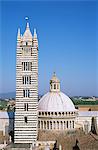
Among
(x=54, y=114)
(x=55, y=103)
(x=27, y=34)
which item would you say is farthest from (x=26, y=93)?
(x=27, y=34)

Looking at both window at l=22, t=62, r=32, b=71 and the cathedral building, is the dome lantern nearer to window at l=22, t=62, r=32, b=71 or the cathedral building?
the cathedral building

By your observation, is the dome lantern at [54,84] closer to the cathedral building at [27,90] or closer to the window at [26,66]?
the cathedral building at [27,90]

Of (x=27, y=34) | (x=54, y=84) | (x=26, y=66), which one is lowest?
(x=54, y=84)

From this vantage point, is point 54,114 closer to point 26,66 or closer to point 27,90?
point 27,90

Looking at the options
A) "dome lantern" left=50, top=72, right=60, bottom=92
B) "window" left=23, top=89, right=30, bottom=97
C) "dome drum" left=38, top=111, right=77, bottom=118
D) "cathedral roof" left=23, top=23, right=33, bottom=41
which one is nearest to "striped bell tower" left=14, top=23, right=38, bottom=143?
"window" left=23, top=89, right=30, bottom=97

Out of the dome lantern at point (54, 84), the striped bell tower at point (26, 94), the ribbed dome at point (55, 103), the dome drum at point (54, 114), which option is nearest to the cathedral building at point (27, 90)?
the striped bell tower at point (26, 94)

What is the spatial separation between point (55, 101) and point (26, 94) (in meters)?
4.27

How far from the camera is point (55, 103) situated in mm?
37844

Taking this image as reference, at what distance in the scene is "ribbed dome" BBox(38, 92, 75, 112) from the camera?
124 feet

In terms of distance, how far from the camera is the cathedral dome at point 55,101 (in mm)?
37688

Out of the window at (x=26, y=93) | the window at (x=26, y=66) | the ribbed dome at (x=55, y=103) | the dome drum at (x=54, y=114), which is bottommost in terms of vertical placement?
the dome drum at (x=54, y=114)

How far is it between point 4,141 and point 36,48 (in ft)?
32.4

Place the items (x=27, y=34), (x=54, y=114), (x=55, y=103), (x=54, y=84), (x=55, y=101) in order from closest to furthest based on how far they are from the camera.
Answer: (x=27, y=34), (x=54, y=114), (x=55, y=103), (x=55, y=101), (x=54, y=84)

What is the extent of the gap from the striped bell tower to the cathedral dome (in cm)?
307
